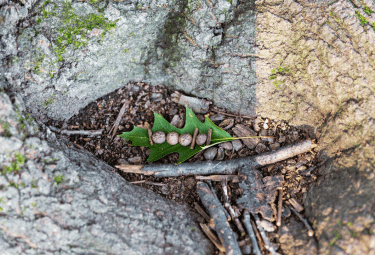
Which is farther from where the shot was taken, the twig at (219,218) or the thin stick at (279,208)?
the thin stick at (279,208)

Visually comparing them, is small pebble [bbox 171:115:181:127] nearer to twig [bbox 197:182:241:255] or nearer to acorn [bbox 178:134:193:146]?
acorn [bbox 178:134:193:146]

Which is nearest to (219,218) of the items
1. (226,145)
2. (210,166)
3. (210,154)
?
(210,166)

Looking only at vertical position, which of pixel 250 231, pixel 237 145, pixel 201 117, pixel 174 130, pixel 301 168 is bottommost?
pixel 250 231

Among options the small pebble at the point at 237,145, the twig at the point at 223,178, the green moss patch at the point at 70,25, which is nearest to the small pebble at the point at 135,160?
the twig at the point at 223,178

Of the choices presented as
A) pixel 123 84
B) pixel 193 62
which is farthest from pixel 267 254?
pixel 123 84

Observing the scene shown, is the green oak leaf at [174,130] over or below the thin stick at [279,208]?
over

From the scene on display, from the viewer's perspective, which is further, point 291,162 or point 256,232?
point 291,162

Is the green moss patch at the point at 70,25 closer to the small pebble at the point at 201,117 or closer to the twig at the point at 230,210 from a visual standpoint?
the small pebble at the point at 201,117

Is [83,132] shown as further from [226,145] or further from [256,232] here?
[256,232]
